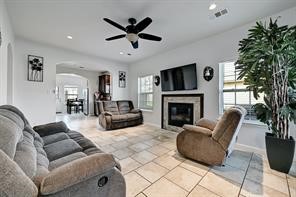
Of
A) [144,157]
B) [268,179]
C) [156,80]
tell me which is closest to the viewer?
[268,179]

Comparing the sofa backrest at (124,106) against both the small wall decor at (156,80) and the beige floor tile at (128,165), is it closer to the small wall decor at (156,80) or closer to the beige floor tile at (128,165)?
the small wall decor at (156,80)

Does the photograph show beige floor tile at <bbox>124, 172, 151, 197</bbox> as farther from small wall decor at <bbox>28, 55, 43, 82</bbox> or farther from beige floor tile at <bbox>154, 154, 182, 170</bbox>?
small wall decor at <bbox>28, 55, 43, 82</bbox>

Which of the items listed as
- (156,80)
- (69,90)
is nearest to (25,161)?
(156,80)

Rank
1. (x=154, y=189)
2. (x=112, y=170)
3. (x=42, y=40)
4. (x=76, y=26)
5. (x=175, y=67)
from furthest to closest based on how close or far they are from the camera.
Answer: (x=175, y=67), (x=42, y=40), (x=76, y=26), (x=154, y=189), (x=112, y=170)

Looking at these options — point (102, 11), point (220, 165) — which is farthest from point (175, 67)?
point (220, 165)

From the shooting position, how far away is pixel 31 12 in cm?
277

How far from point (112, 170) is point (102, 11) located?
2.77 m

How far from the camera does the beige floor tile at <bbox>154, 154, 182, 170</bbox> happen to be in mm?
2373

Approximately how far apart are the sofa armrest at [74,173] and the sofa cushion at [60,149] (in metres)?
0.73

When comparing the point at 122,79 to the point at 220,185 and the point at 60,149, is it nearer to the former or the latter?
the point at 60,149

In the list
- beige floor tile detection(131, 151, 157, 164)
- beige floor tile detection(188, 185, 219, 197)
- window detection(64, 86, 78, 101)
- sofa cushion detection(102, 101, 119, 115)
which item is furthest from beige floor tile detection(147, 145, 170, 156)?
window detection(64, 86, 78, 101)

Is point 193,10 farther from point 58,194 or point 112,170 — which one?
point 58,194

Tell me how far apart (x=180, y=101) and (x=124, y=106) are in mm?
2442

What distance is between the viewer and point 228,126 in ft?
6.93
